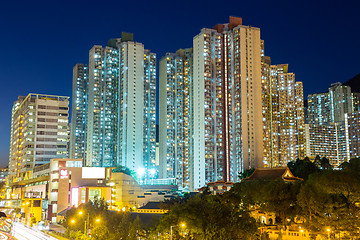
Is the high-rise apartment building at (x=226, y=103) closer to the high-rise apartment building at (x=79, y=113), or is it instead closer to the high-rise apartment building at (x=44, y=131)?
the high-rise apartment building at (x=44, y=131)

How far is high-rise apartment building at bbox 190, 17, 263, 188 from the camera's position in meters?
126

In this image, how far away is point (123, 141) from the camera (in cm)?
14438

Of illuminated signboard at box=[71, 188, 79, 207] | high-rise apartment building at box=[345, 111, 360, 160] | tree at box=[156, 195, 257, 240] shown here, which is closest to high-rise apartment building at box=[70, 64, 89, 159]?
illuminated signboard at box=[71, 188, 79, 207]

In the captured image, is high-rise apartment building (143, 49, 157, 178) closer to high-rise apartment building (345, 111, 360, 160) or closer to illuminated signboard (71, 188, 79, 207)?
illuminated signboard (71, 188, 79, 207)

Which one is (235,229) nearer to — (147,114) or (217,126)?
(217,126)

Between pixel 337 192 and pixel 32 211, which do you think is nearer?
pixel 337 192

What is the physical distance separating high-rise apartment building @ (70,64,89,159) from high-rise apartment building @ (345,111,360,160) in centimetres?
11628

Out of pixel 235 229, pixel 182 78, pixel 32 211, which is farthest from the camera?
pixel 182 78

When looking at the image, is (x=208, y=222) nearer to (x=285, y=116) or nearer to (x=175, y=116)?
(x=175, y=116)

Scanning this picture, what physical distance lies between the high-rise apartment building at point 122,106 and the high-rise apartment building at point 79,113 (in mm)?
16787

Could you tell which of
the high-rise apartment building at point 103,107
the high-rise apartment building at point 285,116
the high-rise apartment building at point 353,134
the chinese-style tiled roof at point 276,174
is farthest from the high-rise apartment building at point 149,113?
the high-rise apartment building at point 353,134

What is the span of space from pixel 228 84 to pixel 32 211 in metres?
72.7

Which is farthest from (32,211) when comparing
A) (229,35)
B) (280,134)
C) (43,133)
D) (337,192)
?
(280,134)

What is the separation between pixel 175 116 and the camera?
155 meters
